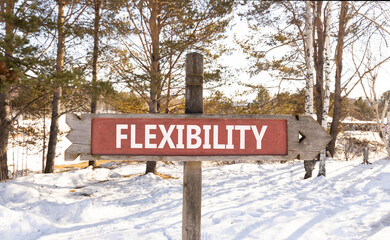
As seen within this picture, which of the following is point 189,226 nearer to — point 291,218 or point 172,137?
point 172,137

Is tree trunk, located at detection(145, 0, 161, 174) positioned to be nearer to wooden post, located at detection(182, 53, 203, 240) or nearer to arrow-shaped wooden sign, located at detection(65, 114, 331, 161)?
wooden post, located at detection(182, 53, 203, 240)

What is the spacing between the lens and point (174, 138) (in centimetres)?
210

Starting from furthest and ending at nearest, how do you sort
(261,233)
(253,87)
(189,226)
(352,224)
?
(253,87), (352,224), (261,233), (189,226)

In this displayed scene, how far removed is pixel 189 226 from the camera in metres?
2.26

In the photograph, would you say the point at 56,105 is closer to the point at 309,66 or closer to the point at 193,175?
the point at 309,66

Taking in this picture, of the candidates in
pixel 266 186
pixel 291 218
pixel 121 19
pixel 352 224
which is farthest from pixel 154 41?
pixel 352 224

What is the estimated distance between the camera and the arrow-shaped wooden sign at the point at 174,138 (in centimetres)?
207

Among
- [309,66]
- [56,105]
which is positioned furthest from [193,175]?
[56,105]

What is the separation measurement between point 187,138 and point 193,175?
39cm

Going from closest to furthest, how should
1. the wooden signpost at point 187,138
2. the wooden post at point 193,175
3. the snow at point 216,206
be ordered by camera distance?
the wooden signpost at point 187,138 < the wooden post at point 193,175 < the snow at point 216,206

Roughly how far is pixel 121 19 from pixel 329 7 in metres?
7.27

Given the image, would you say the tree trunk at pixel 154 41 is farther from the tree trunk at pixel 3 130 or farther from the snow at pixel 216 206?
the tree trunk at pixel 3 130

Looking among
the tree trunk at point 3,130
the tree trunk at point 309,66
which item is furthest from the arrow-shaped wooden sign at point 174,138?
the tree trunk at point 3,130

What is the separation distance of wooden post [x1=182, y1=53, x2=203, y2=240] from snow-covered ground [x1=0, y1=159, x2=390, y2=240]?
208 cm
